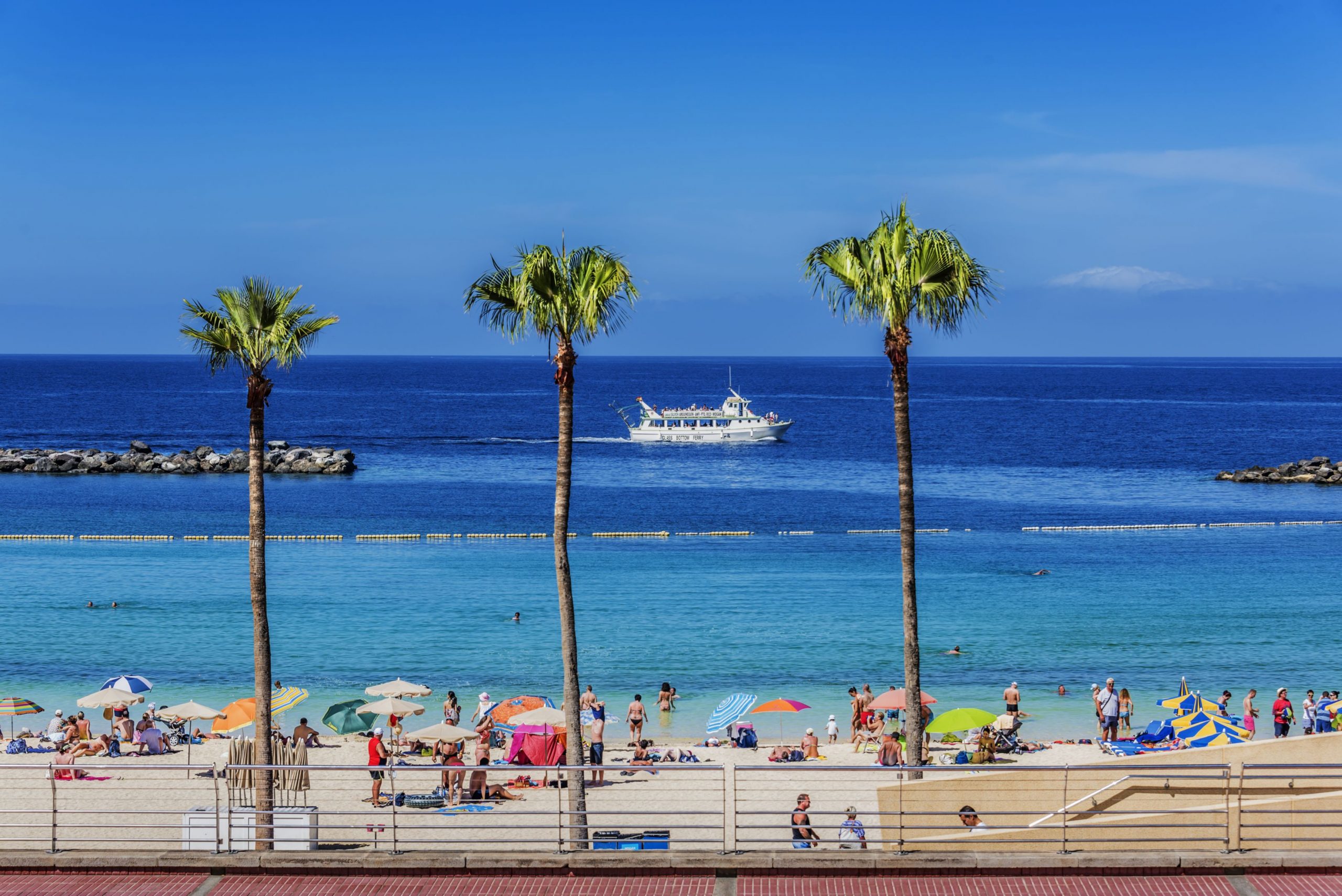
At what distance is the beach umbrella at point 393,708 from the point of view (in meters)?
26.2

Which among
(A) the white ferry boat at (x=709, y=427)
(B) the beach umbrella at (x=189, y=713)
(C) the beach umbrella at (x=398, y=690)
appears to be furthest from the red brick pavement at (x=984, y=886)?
(A) the white ferry boat at (x=709, y=427)

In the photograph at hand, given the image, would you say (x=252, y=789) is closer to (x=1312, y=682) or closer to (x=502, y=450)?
(x=1312, y=682)

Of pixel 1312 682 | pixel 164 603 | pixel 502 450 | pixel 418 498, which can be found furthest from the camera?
pixel 502 450

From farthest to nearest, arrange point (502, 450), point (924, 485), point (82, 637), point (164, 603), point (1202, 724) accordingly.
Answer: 1. point (502, 450)
2. point (924, 485)
3. point (164, 603)
4. point (82, 637)
5. point (1202, 724)

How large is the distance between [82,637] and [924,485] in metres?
66.1

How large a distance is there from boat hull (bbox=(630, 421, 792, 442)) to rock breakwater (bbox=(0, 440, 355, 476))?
3599 centimetres

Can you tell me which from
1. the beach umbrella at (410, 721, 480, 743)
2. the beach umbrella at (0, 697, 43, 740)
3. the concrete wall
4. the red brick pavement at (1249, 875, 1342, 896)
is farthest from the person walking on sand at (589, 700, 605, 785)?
the red brick pavement at (1249, 875, 1342, 896)

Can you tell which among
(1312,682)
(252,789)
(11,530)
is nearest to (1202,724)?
(1312,682)

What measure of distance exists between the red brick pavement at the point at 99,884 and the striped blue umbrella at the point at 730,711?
15.0m

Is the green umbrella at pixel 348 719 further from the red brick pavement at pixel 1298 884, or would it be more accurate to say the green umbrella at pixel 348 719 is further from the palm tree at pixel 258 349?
the red brick pavement at pixel 1298 884

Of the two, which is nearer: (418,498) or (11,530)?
(11,530)

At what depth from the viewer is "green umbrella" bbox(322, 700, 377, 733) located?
26297 mm

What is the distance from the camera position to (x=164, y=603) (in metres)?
46.0

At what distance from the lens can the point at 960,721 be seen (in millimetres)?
24969
